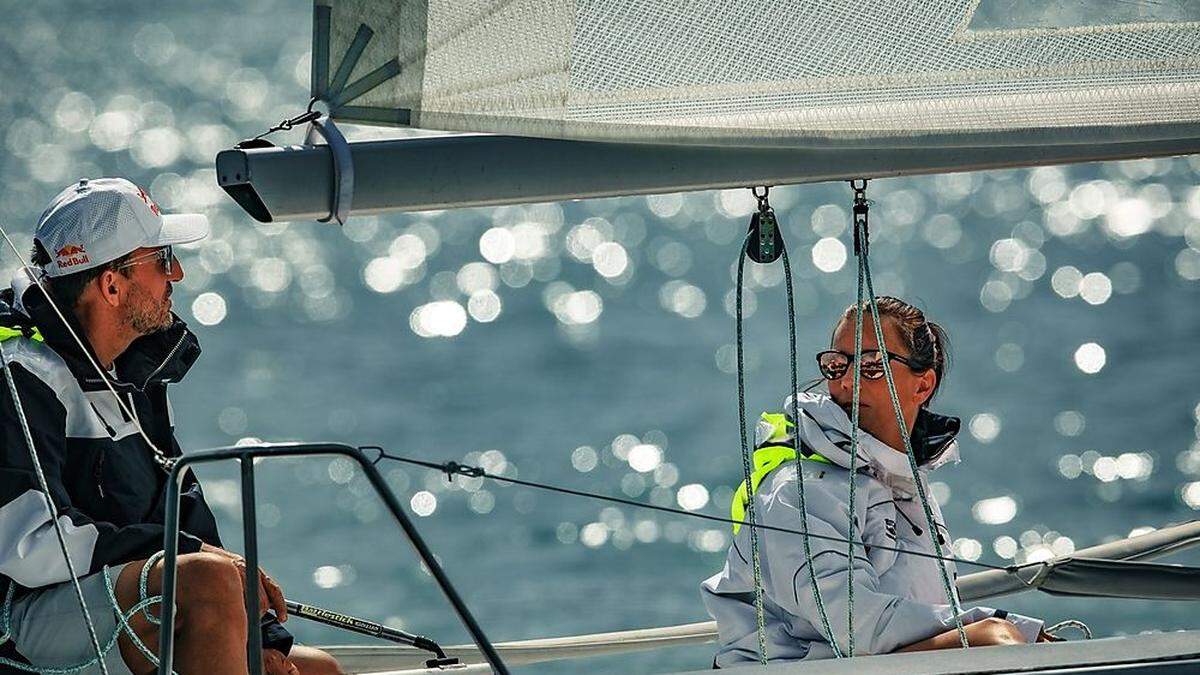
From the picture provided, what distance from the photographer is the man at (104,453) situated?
255 centimetres

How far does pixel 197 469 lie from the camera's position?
932cm

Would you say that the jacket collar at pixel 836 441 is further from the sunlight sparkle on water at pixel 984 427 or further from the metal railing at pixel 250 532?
the sunlight sparkle on water at pixel 984 427

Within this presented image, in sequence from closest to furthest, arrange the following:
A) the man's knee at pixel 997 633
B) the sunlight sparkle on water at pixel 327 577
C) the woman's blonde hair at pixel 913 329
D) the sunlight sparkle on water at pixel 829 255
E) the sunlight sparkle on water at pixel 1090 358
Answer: the man's knee at pixel 997 633 → the woman's blonde hair at pixel 913 329 → the sunlight sparkle on water at pixel 327 577 → the sunlight sparkle on water at pixel 1090 358 → the sunlight sparkle on water at pixel 829 255

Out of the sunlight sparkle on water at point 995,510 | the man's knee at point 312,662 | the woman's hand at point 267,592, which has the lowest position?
the man's knee at point 312,662

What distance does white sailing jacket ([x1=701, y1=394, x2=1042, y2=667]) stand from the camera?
2.79 meters

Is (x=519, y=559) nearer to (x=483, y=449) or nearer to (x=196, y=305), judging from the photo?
(x=483, y=449)

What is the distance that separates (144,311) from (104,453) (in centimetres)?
20

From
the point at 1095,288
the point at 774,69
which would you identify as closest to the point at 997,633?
the point at 774,69

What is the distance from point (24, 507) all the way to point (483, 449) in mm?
6710

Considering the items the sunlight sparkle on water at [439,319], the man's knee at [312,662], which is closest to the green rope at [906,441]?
the man's knee at [312,662]

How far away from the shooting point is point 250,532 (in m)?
2.26

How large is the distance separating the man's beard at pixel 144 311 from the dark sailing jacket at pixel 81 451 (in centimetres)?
6

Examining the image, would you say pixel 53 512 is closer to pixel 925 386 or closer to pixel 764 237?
pixel 764 237

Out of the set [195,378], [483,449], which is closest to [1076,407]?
[483,449]
